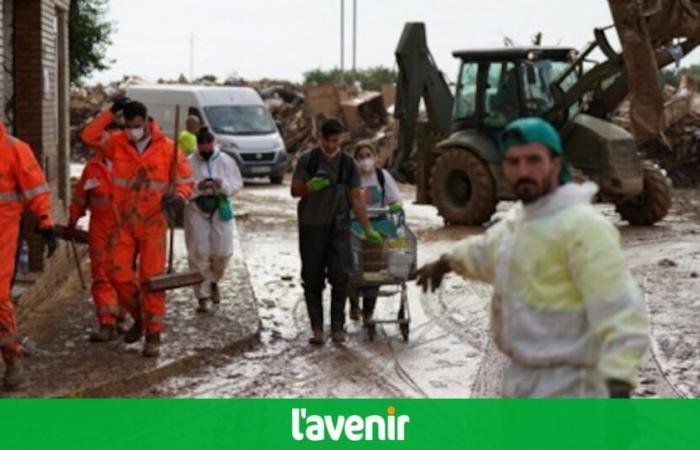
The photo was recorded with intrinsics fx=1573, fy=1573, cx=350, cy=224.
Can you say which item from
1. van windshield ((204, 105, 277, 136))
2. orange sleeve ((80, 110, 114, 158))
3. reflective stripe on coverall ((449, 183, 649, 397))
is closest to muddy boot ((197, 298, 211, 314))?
orange sleeve ((80, 110, 114, 158))

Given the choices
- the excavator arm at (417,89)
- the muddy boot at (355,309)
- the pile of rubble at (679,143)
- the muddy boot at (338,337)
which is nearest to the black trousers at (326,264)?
the muddy boot at (338,337)

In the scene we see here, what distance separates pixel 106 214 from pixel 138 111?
2.74ft

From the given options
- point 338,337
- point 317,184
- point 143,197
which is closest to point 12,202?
point 143,197

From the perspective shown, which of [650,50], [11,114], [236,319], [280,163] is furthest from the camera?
[280,163]

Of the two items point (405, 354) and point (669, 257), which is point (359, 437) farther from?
point (669, 257)

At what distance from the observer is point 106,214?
1188 centimetres

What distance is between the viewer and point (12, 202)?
10.2m

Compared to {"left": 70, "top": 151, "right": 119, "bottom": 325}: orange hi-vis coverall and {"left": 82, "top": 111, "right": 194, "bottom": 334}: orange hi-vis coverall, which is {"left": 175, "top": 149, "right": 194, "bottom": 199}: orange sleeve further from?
{"left": 70, "top": 151, "right": 119, "bottom": 325}: orange hi-vis coverall

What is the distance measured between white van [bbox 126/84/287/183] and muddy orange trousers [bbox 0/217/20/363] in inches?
992

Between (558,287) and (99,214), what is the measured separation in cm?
702

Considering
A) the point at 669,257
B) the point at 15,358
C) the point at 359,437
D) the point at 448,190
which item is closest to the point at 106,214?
the point at 15,358

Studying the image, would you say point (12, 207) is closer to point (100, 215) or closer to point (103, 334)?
point (100, 215)

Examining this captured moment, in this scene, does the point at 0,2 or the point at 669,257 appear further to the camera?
the point at 669,257

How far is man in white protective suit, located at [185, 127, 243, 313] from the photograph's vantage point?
558 inches
